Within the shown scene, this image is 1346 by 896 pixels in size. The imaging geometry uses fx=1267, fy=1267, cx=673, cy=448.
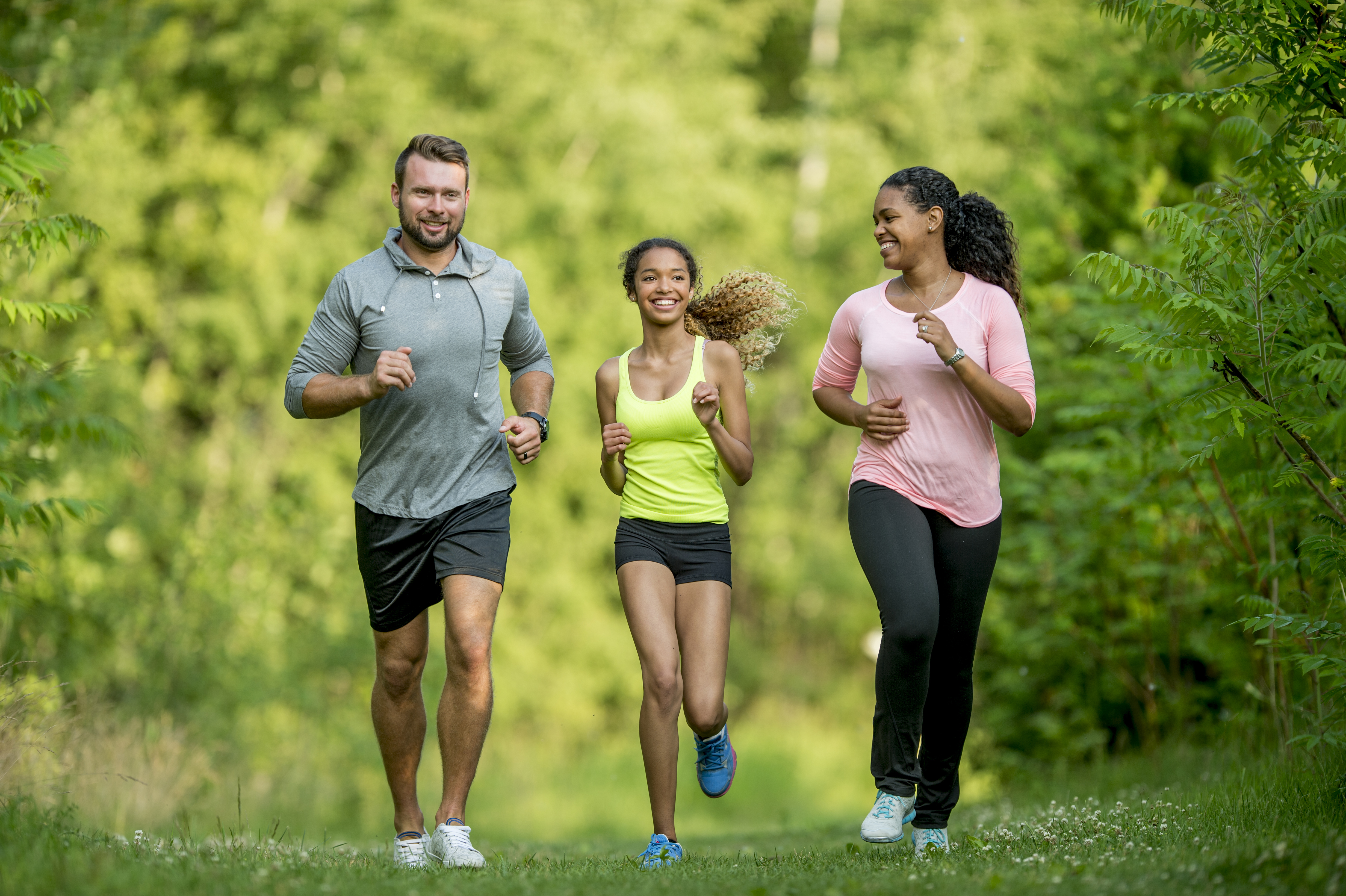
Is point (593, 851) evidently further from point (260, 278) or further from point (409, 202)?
point (260, 278)

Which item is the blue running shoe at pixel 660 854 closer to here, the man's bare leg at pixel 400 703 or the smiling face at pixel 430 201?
the man's bare leg at pixel 400 703

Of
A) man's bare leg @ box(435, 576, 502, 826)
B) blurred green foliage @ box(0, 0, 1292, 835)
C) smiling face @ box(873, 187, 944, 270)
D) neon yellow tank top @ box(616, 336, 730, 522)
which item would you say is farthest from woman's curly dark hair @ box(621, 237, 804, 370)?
blurred green foliage @ box(0, 0, 1292, 835)

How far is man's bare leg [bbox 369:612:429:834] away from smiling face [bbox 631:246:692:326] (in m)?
1.78

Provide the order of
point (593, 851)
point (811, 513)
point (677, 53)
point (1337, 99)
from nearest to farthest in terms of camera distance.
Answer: point (1337, 99), point (593, 851), point (677, 53), point (811, 513)

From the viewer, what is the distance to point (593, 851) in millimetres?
7480

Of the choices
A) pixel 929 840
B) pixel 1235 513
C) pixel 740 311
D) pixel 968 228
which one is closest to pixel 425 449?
pixel 740 311

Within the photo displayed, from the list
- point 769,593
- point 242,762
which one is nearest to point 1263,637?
point 242,762

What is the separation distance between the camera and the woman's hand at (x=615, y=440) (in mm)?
5820

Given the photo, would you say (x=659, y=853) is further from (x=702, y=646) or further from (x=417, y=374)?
(x=417, y=374)

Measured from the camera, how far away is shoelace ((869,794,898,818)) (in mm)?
5070

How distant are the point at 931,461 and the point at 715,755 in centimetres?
175

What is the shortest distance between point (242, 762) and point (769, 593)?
41.0 ft

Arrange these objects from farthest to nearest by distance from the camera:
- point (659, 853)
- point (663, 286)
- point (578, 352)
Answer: point (578, 352) → point (663, 286) → point (659, 853)

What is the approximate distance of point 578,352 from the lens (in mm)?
18938
